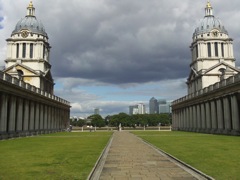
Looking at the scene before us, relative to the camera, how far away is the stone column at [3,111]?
178 ft

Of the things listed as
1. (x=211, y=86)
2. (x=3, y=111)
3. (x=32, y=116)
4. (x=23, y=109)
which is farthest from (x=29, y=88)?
(x=211, y=86)

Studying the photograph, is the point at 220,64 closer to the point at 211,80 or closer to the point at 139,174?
the point at 211,80

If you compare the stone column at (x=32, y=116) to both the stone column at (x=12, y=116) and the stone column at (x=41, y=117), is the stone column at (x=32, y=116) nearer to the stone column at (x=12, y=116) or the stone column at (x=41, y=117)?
the stone column at (x=41, y=117)

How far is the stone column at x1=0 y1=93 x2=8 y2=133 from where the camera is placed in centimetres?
5419

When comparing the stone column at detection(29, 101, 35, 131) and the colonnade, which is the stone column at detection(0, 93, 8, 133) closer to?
the stone column at detection(29, 101, 35, 131)

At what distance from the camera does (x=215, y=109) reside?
75.5 m

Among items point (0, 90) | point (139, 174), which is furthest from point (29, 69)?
point (139, 174)

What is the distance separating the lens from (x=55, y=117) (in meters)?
103

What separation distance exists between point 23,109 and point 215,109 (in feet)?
150

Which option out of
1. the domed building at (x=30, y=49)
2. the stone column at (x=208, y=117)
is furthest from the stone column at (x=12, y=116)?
the stone column at (x=208, y=117)

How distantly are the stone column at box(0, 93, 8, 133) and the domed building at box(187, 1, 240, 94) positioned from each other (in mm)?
62521

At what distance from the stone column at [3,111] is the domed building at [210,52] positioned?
62521 mm

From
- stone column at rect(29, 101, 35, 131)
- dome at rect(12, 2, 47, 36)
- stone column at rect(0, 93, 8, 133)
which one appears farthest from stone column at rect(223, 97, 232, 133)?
dome at rect(12, 2, 47, 36)

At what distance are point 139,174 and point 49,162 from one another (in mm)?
7660
